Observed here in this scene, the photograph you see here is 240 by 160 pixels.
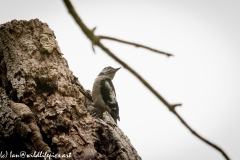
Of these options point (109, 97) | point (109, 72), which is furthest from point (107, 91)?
point (109, 72)

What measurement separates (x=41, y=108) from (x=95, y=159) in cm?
91

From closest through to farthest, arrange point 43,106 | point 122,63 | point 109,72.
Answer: point 122,63 → point 43,106 → point 109,72

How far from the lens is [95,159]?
122 inches

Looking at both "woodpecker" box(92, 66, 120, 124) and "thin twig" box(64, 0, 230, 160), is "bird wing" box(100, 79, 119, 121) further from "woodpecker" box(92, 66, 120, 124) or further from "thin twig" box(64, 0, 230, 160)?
"thin twig" box(64, 0, 230, 160)

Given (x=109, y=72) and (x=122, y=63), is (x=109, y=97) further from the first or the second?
(x=122, y=63)

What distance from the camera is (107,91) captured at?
6445mm

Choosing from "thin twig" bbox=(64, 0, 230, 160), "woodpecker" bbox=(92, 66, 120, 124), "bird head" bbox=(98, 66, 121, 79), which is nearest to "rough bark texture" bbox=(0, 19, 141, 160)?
"woodpecker" bbox=(92, 66, 120, 124)

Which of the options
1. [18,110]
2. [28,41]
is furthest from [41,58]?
[18,110]

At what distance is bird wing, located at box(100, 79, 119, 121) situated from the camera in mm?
6022

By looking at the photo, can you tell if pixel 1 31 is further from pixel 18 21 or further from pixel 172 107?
pixel 172 107

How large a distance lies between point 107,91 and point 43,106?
10.3ft

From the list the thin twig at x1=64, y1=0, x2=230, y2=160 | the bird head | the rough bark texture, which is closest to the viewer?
the thin twig at x1=64, y1=0, x2=230, y2=160

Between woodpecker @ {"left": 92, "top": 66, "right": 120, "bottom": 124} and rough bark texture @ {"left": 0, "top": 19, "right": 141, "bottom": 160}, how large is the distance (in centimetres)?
183

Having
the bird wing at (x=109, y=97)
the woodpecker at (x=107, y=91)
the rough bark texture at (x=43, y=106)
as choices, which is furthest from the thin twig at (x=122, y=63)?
the bird wing at (x=109, y=97)
